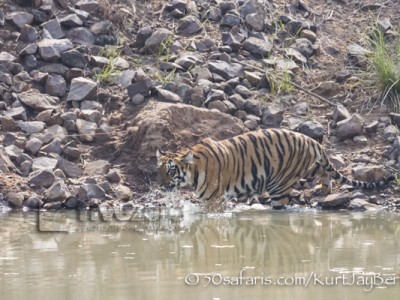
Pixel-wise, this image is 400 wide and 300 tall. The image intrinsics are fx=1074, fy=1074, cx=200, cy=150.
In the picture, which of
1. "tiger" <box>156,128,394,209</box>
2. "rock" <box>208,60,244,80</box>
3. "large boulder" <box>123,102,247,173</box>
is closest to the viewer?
"tiger" <box>156,128,394,209</box>

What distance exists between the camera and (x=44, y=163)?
1033 cm

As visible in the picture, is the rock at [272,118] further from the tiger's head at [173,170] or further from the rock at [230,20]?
the rock at [230,20]

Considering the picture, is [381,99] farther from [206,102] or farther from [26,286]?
[26,286]

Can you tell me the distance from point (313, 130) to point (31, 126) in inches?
113

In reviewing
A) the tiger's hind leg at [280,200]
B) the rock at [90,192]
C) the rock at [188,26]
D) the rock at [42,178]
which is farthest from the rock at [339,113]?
the rock at [42,178]

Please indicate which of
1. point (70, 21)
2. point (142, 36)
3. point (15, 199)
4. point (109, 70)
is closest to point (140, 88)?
point (109, 70)

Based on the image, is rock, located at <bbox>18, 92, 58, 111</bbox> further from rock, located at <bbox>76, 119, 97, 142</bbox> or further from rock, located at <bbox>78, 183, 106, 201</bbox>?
rock, located at <bbox>78, 183, 106, 201</bbox>

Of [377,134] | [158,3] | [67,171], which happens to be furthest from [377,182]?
[158,3]

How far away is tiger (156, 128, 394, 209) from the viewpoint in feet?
32.9

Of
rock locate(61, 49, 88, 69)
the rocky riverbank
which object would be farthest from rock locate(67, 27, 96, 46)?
rock locate(61, 49, 88, 69)

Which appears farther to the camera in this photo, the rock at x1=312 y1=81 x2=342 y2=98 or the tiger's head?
the rock at x1=312 y1=81 x2=342 y2=98

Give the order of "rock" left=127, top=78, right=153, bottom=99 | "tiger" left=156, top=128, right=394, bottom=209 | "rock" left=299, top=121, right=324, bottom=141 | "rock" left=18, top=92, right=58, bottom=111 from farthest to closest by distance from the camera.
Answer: "rock" left=127, top=78, right=153, bottom=99 → "rock" left=299, top=121, right=324, bottom=141 → "rock" left=18, top=92, right=58, bottom=111 → "tiger" left=156, top=128, right=394, bottom=209

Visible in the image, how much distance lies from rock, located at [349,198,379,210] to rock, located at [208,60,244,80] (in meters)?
2.28

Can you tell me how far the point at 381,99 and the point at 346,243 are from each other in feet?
11.5
